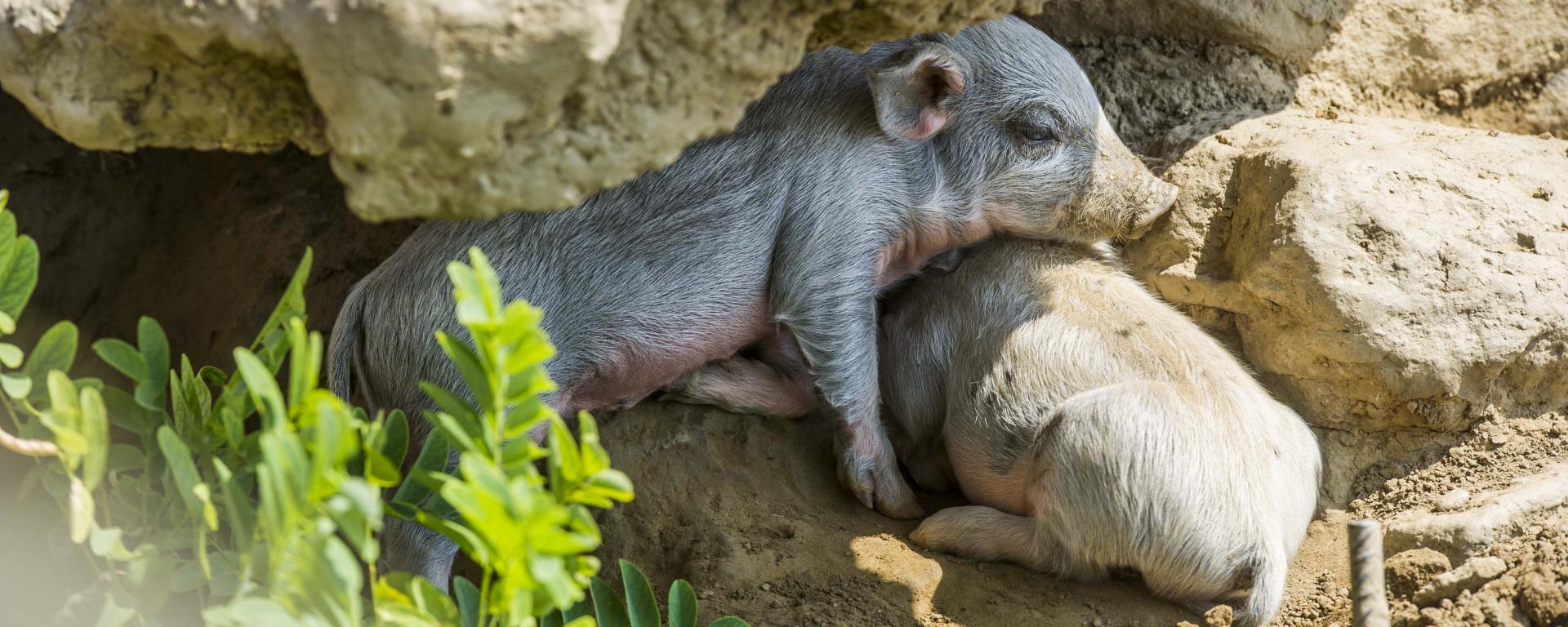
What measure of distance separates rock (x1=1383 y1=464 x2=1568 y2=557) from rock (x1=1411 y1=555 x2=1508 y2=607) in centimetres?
10

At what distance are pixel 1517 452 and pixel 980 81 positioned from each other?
2.01 metres

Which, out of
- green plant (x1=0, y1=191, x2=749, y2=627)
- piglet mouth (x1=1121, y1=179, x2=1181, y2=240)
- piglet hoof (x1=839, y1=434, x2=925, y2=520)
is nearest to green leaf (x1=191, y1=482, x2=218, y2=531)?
green plant (x1=0, y1=191, x2=749, y2=627)

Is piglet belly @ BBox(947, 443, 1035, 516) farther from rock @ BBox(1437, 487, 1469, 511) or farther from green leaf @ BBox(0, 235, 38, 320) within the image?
green leaf @ BBox(0, 235, 38, 320)

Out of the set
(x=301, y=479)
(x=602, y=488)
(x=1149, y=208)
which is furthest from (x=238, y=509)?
(x=1149, y=208)

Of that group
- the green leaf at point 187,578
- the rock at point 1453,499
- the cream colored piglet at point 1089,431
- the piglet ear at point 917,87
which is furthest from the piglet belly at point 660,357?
the rock at point 1453,499

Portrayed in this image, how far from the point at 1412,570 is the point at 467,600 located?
101 inches

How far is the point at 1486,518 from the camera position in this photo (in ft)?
11.4

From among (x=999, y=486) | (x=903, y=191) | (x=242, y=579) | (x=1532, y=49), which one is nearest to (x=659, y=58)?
(x=242, y=579)

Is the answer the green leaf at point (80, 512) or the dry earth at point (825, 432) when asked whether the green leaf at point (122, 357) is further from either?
the dry earth at point (825, 432)

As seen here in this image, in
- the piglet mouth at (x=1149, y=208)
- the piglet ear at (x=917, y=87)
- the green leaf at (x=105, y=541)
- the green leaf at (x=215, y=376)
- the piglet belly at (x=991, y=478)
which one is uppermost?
the piglet ear at (x=917, y=87)

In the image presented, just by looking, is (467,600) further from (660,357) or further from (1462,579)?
(1462,579)

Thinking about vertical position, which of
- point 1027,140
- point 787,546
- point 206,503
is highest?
point 1027,140

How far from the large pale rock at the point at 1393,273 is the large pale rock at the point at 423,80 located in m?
1.80

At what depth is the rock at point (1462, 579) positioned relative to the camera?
3.30 m
